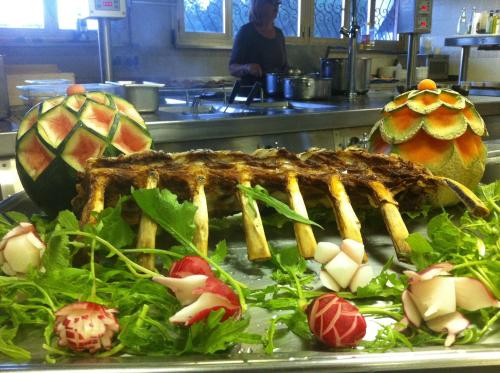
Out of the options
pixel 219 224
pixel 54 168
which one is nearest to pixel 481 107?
pixel 219 224

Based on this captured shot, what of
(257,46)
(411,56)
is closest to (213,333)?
(411,56)

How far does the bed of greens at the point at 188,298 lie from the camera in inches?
18.6

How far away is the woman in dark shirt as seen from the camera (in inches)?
135

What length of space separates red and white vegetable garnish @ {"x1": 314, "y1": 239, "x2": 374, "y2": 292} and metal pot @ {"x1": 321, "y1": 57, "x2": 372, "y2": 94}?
104 inches

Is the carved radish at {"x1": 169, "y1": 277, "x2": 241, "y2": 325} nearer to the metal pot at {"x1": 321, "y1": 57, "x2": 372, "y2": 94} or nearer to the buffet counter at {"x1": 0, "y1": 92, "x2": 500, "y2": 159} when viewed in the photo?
the buffet counter at {"x1": 0, "y1": 92, "x2": 500, "y2": 159}

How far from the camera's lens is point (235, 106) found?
2.46 meters

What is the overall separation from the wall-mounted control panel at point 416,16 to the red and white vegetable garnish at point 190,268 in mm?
2903

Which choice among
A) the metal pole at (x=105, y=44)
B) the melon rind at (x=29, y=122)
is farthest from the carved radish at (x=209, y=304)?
the metal pole at (x=105, y=44)

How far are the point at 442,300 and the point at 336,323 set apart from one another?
0.12 m

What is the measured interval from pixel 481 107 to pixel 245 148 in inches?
58.5

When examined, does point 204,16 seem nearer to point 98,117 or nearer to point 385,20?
point 385,20

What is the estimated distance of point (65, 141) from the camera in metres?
0.86

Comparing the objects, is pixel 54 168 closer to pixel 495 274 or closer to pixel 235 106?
pixel 495 274

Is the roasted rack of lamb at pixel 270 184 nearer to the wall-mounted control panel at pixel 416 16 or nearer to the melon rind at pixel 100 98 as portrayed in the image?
the melon rind at pixel 100 98
